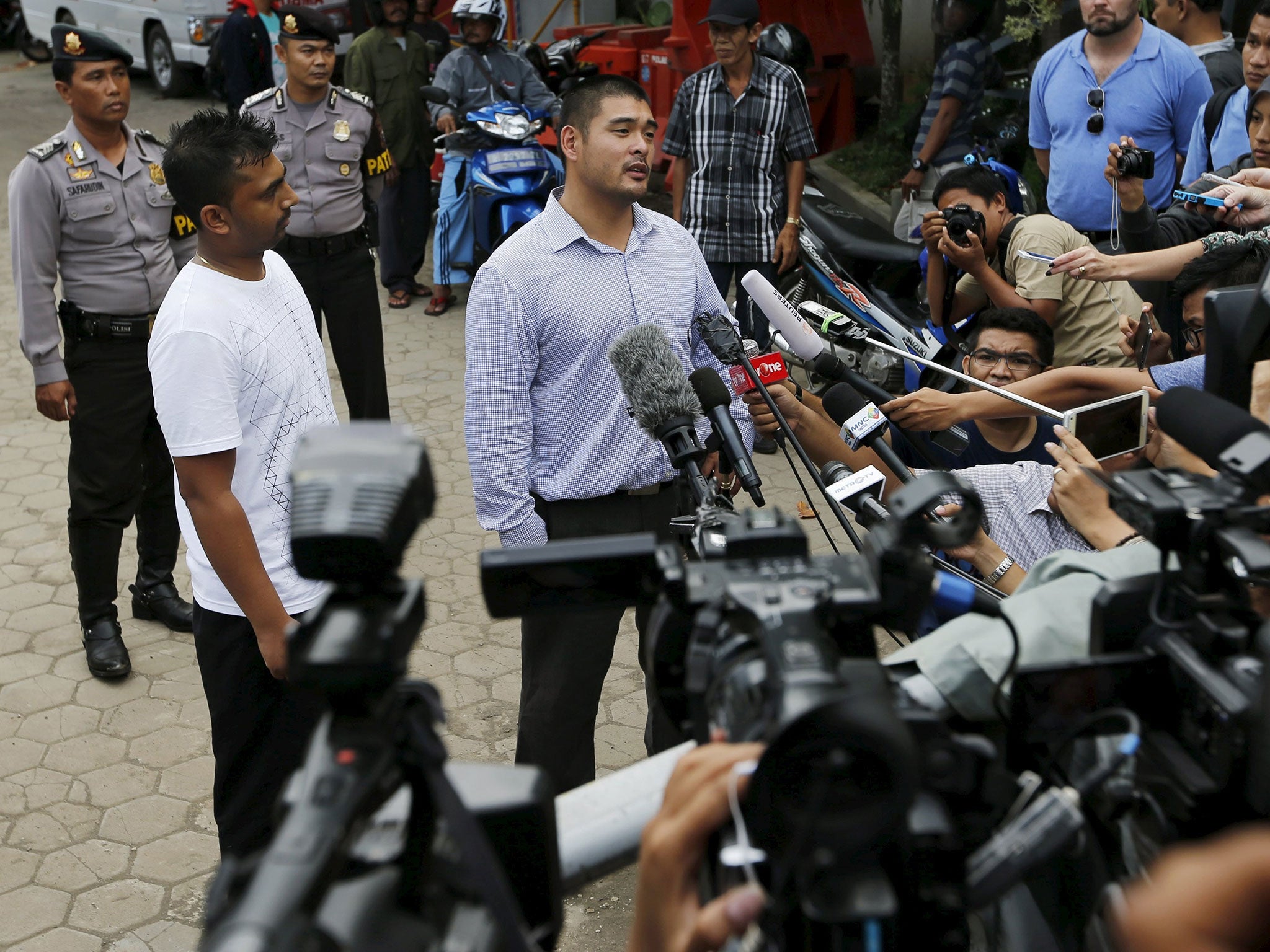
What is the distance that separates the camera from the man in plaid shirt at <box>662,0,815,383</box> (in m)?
6.34

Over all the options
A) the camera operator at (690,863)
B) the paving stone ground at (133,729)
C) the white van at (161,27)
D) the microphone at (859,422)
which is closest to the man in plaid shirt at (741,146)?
the paving stone ground at (133,729)

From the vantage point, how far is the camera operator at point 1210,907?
680mm

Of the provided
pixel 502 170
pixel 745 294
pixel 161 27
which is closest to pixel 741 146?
pixel 745 294

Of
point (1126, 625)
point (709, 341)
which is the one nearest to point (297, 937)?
point (1126, 625)

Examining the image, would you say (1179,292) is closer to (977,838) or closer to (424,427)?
(977,838)

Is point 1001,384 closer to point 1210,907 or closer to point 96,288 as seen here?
point 96,288

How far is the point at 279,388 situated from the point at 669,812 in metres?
2.17

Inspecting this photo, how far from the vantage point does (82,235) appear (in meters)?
4.36

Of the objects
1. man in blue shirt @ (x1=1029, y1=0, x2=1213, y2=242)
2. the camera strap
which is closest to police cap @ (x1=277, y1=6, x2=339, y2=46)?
man in blue shirt @ (x1=1029, y1=0, x2=1213, y2=242)

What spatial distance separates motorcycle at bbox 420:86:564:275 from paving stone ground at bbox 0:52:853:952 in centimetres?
217

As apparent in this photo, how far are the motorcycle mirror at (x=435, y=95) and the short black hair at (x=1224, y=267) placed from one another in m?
5.60

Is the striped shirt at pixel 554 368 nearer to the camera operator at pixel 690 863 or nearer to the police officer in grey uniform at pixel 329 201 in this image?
the camera operator at pixel 690 863

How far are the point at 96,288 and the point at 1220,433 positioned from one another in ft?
13.5

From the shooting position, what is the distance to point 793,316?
2920 mm
